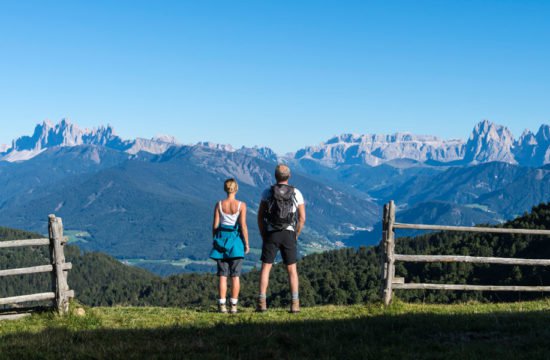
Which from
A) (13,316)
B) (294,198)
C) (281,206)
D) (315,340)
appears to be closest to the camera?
(315,340)

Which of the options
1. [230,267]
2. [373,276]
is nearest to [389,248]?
[230,267]

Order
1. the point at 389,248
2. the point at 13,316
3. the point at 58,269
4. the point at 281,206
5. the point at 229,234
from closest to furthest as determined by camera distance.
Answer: the point at 281,206
the point at 13,316
the point at 229,234
the point at 58,269
the point at 389,248

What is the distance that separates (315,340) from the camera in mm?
9336

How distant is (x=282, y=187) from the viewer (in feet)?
40.2

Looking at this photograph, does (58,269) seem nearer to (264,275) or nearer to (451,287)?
(264,275)

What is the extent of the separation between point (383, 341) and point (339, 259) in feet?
526

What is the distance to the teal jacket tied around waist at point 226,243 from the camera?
12.8m

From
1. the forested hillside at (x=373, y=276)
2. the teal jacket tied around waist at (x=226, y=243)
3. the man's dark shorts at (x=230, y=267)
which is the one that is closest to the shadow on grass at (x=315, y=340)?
the man's dark shorts at (x=230, y=267)

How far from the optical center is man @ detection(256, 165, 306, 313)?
480 inches

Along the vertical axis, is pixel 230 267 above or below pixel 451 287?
above

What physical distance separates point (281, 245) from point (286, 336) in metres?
3.13

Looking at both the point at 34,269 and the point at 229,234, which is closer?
the point at 229,234

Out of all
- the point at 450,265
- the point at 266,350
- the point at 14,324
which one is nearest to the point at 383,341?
the point at 266,350

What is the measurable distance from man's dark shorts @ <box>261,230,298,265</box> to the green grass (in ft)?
3.93
